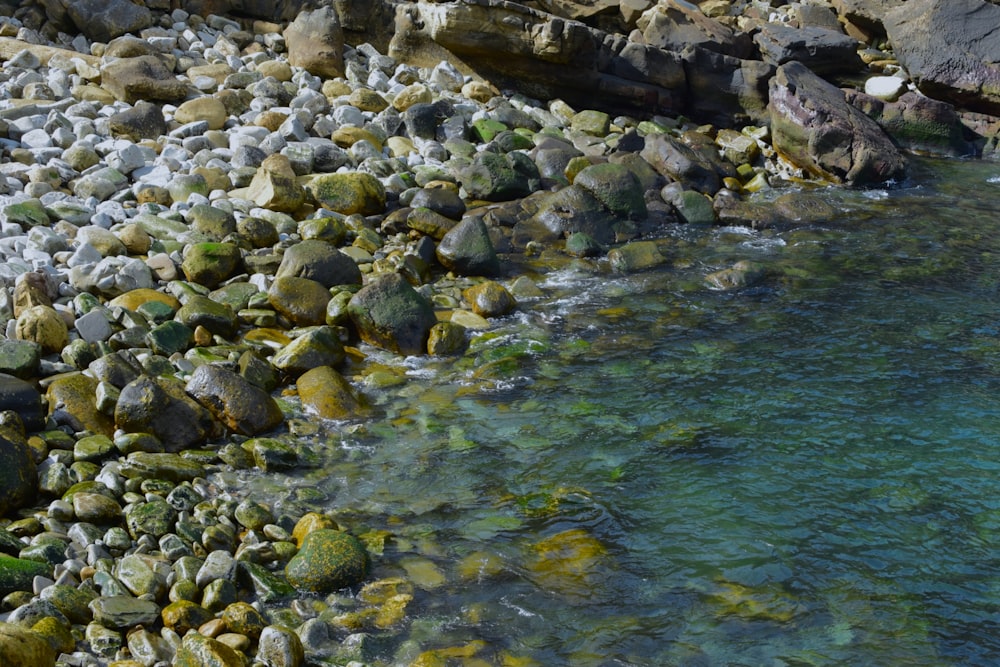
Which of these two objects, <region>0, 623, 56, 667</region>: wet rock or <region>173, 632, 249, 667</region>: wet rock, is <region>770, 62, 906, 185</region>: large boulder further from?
<region>0, 623, 56, 667</region>: wet rock

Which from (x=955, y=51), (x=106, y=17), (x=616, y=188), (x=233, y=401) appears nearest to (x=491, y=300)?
(x=233, y=401)

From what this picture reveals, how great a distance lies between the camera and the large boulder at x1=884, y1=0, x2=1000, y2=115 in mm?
14148

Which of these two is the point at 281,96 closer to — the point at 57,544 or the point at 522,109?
the point at 522,109

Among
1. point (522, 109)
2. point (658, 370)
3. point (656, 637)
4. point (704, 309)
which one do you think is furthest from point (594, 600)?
point (522, 109)

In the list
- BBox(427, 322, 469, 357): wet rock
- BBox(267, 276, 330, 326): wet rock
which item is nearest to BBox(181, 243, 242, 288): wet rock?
BBox(267, 276, 330, 326): wet rock

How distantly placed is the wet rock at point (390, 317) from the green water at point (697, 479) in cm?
35

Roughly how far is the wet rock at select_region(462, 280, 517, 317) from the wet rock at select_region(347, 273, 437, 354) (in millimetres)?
699

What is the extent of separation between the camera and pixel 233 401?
20.1 feet

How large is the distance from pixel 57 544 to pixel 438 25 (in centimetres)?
1005

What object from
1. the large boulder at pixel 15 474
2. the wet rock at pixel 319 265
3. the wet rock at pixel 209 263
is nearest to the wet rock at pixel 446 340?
the wet rock at pixel 319 265

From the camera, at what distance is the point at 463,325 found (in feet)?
25.6

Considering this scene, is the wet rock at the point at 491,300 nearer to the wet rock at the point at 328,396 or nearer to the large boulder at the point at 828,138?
the wet rock at the point at 328,396

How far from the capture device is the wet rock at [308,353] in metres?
6.87

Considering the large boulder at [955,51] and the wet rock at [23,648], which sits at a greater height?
the large boulder at [955,51]
